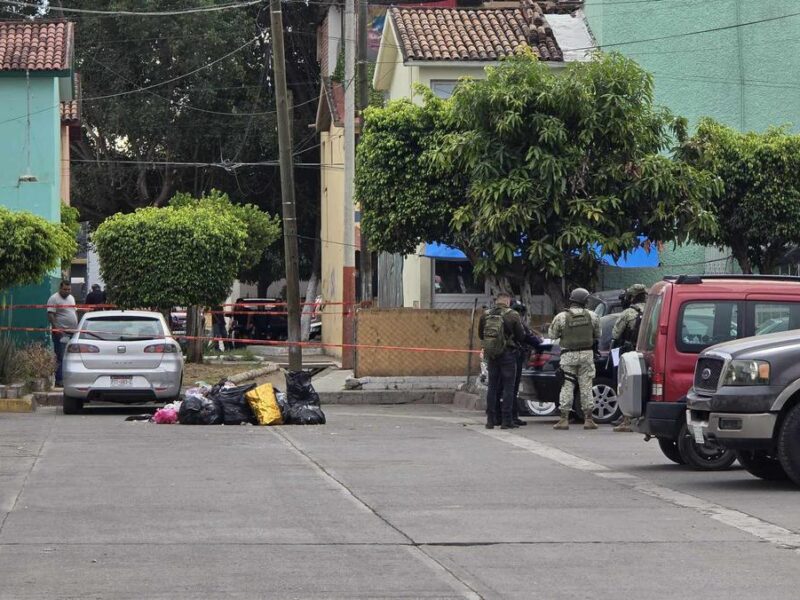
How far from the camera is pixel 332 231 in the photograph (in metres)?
42.9

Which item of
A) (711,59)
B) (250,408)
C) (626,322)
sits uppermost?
(711,59)

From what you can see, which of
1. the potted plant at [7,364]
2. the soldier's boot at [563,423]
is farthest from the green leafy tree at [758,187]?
the potted plant at [7,364]

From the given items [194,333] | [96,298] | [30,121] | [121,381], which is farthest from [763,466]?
[96,298]

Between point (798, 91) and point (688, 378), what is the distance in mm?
19059

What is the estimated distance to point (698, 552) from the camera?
9141mm

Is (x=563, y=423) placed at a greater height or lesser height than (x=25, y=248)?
lesser

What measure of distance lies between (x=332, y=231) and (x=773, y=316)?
97.5 ft

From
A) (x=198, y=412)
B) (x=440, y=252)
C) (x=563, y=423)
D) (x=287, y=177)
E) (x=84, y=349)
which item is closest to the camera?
(x=563, y=423)

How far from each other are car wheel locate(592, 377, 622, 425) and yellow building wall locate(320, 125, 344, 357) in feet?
64.3

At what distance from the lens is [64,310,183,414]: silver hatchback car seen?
70.7 feet

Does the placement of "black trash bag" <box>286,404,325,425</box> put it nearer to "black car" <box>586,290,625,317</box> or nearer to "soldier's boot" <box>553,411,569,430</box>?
"soldier's boot" <box>553,411,569,430</box>

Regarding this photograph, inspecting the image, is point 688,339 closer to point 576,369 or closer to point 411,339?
point 576,369

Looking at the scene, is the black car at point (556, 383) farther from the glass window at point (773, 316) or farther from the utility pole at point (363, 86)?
the utility pole at point (363, 86)

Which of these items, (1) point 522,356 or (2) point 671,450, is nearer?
(2) point 671,450
